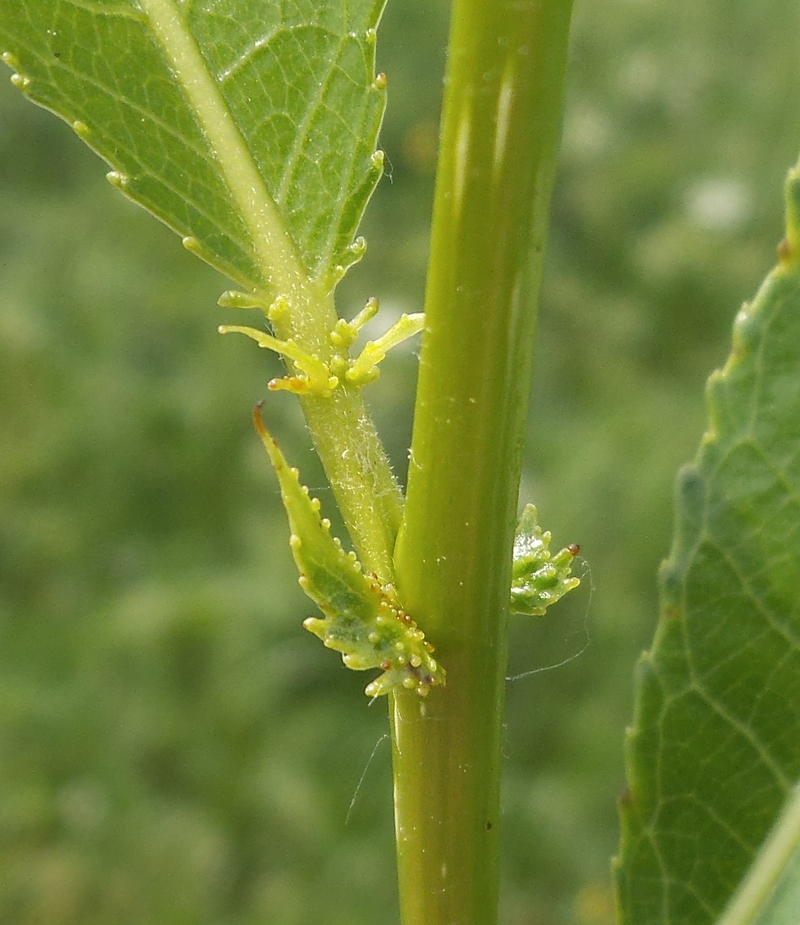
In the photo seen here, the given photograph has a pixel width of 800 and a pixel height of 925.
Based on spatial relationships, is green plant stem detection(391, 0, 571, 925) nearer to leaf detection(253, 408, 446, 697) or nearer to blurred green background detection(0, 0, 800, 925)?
leaf detection(253, 408, 446, 697)

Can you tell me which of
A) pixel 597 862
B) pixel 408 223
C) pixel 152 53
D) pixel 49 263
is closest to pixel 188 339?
pixel 49 263

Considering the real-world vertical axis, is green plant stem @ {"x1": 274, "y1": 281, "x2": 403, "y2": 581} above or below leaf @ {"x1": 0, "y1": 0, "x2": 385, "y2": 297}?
below

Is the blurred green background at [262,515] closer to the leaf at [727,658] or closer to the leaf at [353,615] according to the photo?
the leaf at [727,658]

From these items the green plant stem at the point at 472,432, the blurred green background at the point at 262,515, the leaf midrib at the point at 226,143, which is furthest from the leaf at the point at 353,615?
the blurred green background at the point at 262,515

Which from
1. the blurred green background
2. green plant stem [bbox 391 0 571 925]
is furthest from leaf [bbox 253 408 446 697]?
the blurred green background

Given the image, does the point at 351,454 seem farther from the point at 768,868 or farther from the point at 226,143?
the point at 768,868

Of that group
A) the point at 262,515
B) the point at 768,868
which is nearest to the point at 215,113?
the point at 768,868

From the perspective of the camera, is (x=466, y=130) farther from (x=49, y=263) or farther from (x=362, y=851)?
(x=49, y=263)
